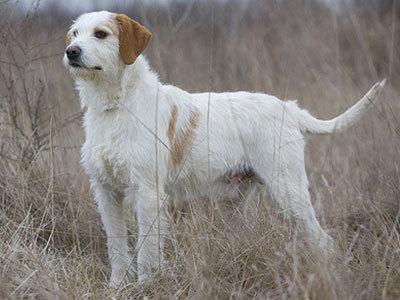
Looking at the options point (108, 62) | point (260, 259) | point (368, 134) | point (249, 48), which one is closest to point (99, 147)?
point (108, 62)

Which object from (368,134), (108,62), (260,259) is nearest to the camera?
(260,259)

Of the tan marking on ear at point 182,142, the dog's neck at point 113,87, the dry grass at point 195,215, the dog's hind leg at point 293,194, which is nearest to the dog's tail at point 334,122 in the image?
the dry grass at point 195,215

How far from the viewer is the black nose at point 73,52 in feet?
10.1

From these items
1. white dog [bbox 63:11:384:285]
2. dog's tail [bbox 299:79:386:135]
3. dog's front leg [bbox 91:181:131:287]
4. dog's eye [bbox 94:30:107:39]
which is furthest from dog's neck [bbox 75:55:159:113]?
dog's tail [bbox 299:79:386:135]

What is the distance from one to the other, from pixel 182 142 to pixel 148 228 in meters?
0.66

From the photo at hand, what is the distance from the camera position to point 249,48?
29.1 feet

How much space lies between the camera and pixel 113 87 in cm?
334

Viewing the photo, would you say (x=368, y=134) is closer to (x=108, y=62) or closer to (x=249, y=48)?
(x=249, y=48)

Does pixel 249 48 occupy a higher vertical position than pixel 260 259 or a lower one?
higher

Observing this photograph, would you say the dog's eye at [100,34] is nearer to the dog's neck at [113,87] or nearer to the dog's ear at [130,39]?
the dog's ear at [130,39]

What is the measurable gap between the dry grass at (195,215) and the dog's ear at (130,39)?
0.48 m

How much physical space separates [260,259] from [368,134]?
3755 millimetres

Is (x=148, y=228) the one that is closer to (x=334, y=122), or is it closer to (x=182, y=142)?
(x=182, y=142)

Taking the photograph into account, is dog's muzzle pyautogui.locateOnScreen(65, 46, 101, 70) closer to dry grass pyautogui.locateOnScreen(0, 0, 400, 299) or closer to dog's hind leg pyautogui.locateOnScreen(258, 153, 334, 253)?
dry grass pyautogui.locateOnScreen(0, 0, 400, 299)
